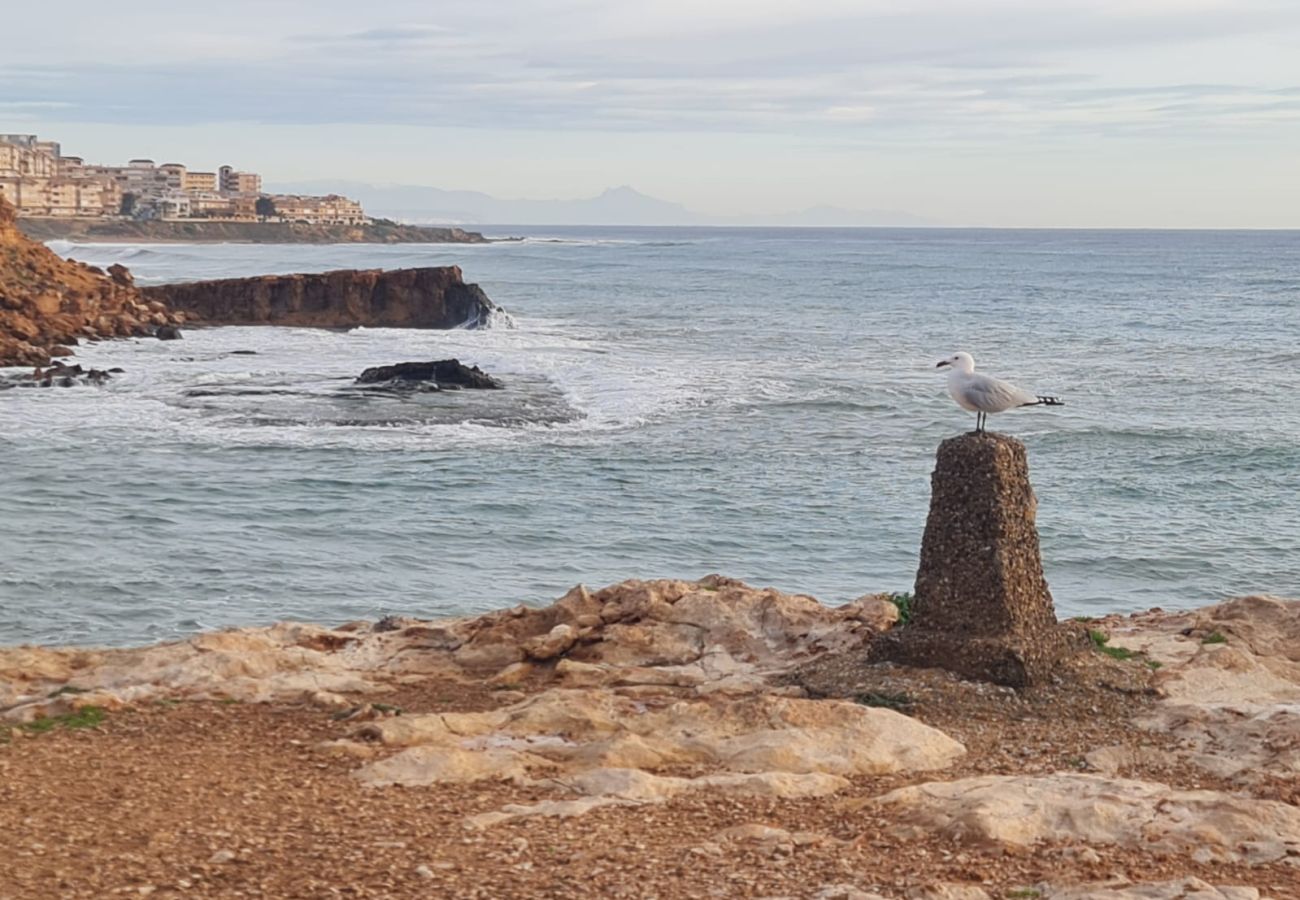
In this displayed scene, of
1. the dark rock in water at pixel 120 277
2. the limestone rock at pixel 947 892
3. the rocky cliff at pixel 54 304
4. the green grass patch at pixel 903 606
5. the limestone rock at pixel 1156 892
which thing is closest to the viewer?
the limestone rock at pixel 1156 892

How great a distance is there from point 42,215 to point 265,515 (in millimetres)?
147819

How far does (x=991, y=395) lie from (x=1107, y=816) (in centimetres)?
355

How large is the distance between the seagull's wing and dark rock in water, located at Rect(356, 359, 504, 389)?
85.2ft

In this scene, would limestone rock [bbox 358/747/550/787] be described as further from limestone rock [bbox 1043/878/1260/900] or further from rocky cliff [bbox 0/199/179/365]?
rocky cliff [bbox 0/199/179/365]

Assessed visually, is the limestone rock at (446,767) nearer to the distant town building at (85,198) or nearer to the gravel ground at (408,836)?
the gravel ground at (408,836)

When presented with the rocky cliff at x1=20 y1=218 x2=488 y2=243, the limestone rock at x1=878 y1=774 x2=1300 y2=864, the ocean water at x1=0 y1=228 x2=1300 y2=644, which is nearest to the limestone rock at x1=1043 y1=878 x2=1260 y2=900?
the limestone rock at x1=878 y1=774 x2=1300 y2=864

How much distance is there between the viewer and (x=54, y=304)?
45875 mm

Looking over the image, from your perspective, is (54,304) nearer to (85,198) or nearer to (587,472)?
(587,472)

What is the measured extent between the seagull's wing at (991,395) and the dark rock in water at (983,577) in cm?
26

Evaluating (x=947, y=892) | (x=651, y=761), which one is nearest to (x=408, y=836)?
(x=651, y=761)

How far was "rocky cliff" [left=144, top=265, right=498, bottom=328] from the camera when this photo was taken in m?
55.8

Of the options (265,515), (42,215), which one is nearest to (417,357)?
(265,515)

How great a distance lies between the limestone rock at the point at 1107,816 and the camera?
7781mm

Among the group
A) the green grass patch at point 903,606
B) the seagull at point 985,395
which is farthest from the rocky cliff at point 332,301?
the seagull at point 985,395
